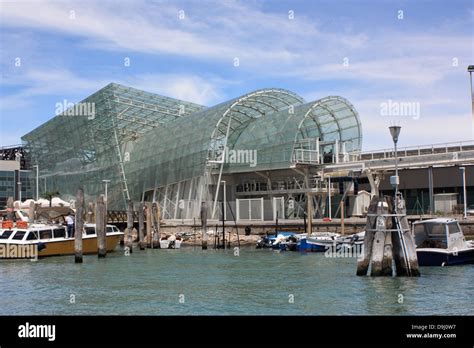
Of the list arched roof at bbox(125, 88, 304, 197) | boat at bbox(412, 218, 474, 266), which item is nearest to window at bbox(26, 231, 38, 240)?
boat at bbox(412, 218, 474, 266)

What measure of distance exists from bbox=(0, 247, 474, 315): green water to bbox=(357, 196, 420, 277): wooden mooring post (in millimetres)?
717

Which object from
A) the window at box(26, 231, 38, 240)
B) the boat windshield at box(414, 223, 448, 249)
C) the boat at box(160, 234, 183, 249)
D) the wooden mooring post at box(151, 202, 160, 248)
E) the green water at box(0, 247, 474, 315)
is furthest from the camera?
the wooden mooring post at box(151, 202, 160, 248)

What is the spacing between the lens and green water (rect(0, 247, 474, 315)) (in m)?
Answer: 24.2

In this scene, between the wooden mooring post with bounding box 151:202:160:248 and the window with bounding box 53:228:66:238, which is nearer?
the window with bounding box 53:228:66:238

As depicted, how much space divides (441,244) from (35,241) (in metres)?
27.7

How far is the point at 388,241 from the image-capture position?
30.2 m

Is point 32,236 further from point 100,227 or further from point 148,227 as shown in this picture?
point 148,227

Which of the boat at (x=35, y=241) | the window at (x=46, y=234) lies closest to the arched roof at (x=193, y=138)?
the boat at (x=35, y=241)

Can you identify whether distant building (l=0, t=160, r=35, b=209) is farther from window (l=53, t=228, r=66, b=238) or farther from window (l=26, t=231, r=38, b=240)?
window (l=26, t=231, r=38, b=240)
